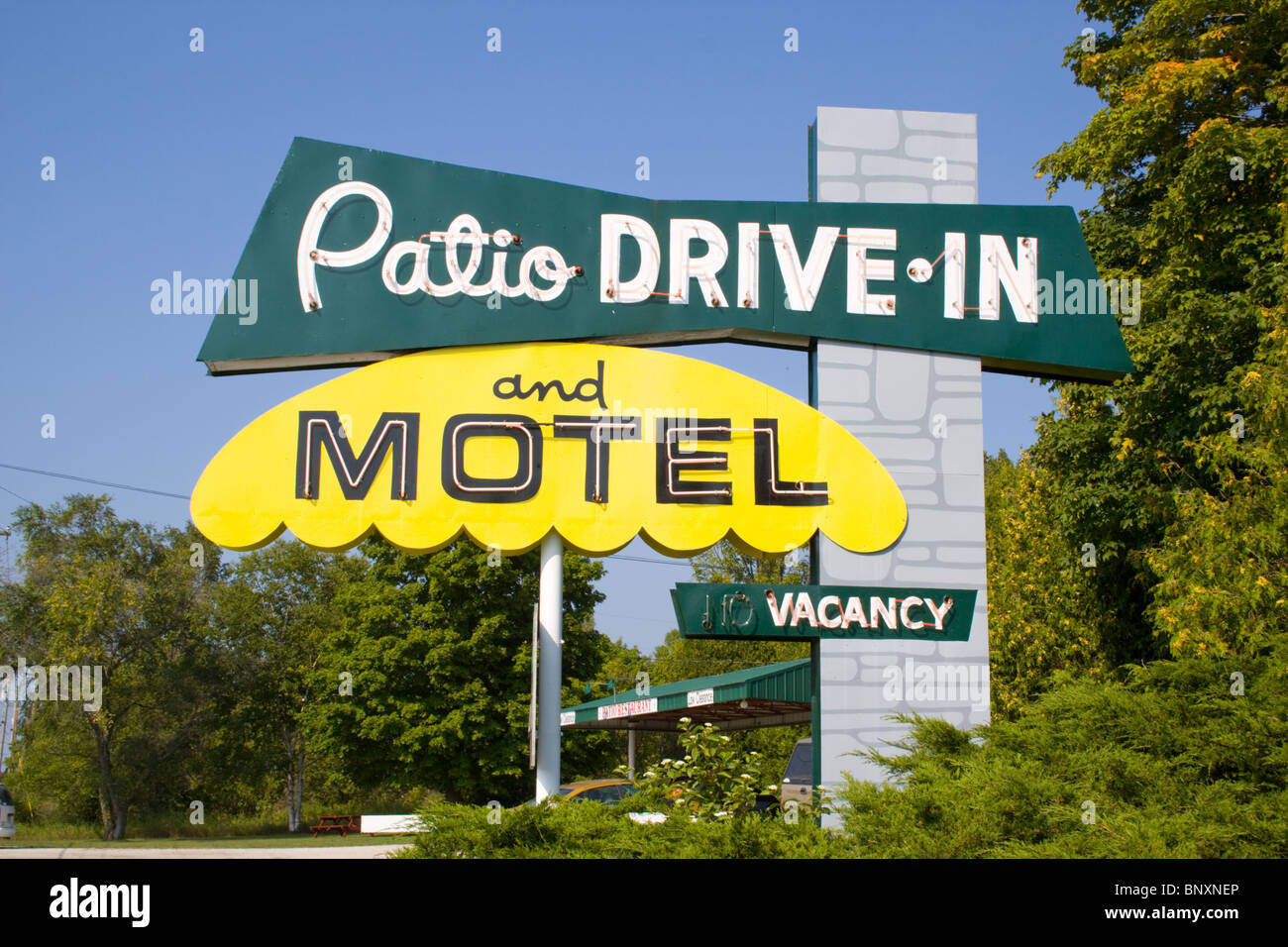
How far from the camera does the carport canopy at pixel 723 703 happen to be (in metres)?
13.2

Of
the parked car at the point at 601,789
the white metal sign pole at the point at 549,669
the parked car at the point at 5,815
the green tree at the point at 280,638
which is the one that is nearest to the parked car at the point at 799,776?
the parked car at the point at 601,789

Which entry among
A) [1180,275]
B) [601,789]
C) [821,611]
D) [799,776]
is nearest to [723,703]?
[799,776]

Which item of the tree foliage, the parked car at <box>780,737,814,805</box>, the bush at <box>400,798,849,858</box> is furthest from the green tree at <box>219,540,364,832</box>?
the bush at <box>400,798,849,858</box>

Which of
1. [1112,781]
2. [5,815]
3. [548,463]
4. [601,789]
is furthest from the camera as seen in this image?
[601,789]

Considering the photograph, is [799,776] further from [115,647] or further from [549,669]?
[115,647]

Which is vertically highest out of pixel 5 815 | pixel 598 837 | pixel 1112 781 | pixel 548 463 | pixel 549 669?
pixel 548 463

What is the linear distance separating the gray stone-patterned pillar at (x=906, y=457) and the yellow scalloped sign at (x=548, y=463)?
290 millimetres

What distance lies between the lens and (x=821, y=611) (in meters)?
11.0

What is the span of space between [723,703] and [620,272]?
8.29 metres

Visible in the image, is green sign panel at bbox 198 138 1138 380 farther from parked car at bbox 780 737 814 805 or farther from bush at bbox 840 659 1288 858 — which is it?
parked car at bbox 780 737 814 805

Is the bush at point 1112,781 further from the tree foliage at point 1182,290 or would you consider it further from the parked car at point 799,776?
the parked car at point 799,776

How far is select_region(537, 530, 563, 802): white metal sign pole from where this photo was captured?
1102cm

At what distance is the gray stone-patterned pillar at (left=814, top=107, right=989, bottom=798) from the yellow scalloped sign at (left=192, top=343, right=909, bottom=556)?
0.29m
